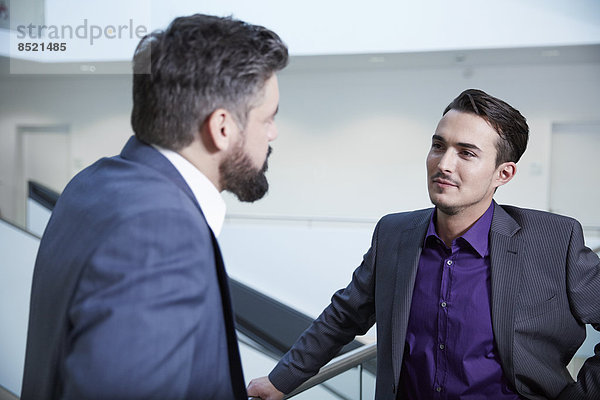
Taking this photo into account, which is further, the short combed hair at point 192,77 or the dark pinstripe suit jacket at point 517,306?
the dark pinstripe suit jacket at point 517,306

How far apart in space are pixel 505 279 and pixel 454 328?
227mm

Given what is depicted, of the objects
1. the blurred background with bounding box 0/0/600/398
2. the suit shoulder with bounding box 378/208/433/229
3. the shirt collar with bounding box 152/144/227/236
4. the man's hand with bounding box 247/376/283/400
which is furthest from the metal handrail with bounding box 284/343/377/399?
the blurred background with bounding box 0/0/600/398

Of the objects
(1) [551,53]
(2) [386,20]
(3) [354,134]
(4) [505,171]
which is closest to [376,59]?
→ (2) [386,20]

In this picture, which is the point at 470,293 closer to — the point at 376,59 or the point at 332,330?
the point at 332,330

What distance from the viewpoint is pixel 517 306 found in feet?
5.14

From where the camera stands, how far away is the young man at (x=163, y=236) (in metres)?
0.77

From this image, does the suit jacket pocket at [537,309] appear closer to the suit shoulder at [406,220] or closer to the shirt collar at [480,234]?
the shirt collar at [480,234]

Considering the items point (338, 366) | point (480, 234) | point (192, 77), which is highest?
point (192, 77)

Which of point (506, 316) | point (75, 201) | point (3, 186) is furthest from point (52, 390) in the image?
point (3, 186)

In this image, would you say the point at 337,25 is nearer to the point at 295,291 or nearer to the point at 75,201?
the point at 295,291

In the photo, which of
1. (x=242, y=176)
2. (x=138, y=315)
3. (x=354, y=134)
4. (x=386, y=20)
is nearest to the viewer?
(x=138, y=315)

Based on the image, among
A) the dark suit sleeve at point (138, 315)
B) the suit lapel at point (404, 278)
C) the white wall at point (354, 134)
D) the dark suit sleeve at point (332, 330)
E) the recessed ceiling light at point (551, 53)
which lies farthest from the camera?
the white wall at point (354, 134)

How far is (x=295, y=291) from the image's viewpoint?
269 inches

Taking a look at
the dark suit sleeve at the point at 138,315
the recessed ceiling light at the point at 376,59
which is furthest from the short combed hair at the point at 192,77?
the recessed ceiling light at the point at 376,59
